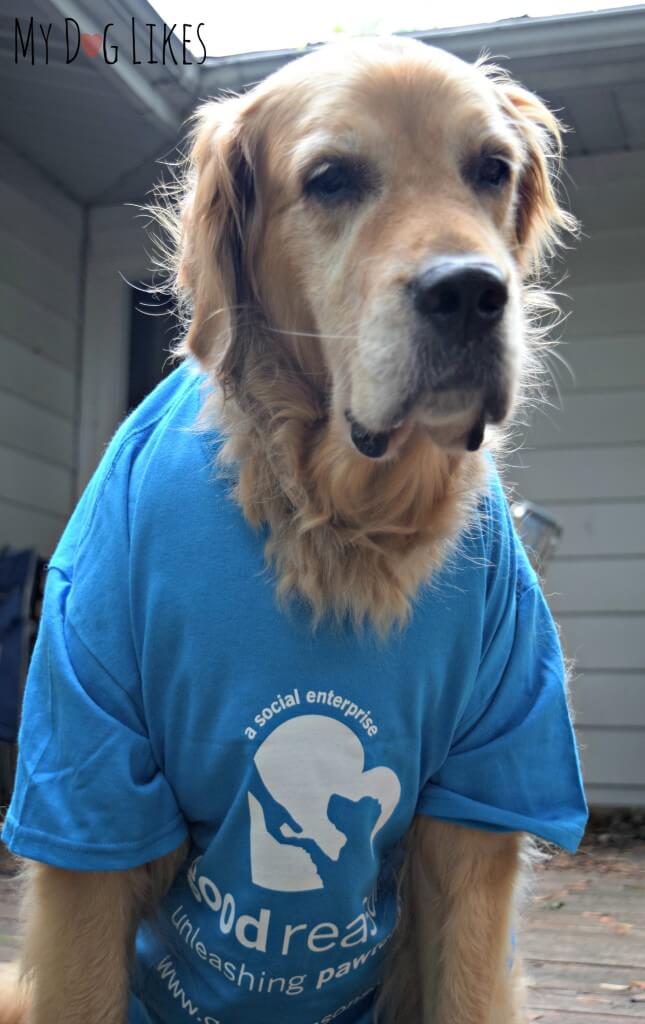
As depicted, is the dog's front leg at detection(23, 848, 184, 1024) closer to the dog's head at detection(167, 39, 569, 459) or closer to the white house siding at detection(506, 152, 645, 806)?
the dog's head at detection(167, 39, 569, 459)

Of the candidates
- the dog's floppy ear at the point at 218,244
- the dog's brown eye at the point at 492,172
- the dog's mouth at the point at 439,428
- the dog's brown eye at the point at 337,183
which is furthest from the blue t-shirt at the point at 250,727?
the dog's brown eye at the point at 492,172

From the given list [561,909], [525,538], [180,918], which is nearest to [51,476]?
[525,538]

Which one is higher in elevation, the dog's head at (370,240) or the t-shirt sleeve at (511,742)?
the dog's head at (370,240)

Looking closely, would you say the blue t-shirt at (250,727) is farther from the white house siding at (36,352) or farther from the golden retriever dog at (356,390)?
the white house siding at (36,352)

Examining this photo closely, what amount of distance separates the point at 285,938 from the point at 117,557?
73 centimetres

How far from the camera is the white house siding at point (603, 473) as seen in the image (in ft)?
20.5

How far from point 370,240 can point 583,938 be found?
2824 millimetres

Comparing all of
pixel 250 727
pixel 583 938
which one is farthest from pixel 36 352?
pixel 250 727

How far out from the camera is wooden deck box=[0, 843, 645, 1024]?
2.93 m

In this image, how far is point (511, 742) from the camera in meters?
1.96

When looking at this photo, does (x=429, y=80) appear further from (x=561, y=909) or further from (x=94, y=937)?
(x=561, y=909)

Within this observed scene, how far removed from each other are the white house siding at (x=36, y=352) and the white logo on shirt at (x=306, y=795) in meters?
4.37

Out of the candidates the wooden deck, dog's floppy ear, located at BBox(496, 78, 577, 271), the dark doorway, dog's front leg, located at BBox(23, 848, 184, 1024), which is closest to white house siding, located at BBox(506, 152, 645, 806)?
the wooden deck

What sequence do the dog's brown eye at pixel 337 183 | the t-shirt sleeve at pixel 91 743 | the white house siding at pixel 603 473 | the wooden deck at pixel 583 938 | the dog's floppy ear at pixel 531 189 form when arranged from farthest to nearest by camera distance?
the white house siding at pixel 603 473 < the wooden deck at pixel 583 938 < the dog's floppy ear at pixel 531 189 < the dog's brown eye at pixel 337 183 < the t-shirt sleeve at pixel 91 743
